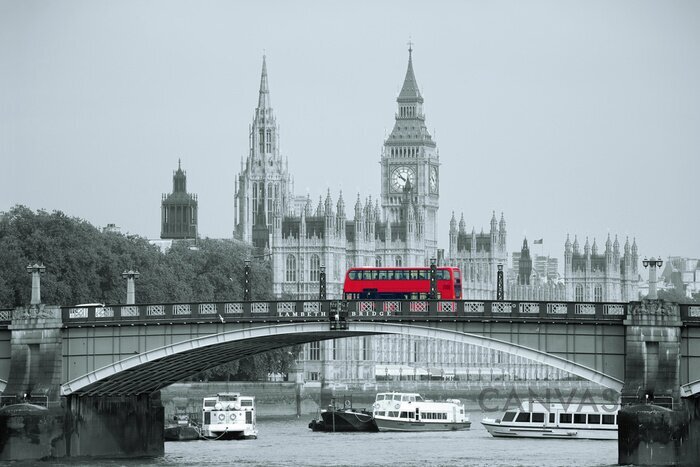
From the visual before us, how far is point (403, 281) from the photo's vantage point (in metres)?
113

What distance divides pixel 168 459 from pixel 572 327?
1726cm

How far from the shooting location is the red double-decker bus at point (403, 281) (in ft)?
363

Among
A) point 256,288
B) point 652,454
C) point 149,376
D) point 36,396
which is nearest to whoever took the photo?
point 652,454

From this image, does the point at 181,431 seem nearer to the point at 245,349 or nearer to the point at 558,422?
the point at 558,422

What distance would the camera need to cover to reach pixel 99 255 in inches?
4732

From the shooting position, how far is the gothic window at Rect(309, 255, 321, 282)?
180625 mm

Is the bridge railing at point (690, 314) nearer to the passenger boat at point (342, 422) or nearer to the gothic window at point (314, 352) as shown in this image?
the passenger boat at point (342, 422)

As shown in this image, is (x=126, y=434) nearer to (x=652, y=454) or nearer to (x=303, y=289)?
(x=652, y=454)

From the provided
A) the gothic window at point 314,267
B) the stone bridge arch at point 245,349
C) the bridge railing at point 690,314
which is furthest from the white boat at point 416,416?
the gothic window at point 314,267

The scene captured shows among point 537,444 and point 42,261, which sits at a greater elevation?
point 42,261

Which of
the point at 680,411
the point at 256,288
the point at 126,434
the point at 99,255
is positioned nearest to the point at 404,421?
the point at 99,255

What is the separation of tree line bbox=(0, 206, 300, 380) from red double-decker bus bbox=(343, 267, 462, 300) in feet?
39.7

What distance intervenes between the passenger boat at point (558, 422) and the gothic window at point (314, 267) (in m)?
70.5

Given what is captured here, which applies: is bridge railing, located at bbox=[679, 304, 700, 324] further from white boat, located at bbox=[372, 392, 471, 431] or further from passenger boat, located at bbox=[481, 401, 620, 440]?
white boat, located at bbox=[372, 392, 471, 431]
